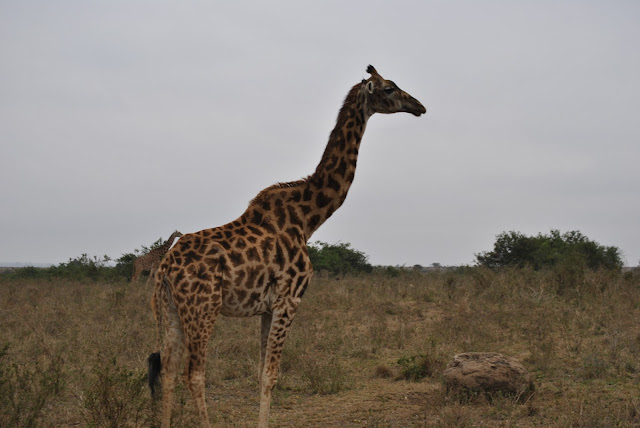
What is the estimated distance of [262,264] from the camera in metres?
6.55

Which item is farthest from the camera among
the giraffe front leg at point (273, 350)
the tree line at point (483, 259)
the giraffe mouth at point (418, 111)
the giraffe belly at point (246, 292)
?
→ the tree line at point (483, 259)

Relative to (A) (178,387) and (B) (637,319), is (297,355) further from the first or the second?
(B) (637,319)

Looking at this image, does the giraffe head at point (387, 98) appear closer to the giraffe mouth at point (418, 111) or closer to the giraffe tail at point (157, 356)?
the giraffe mouth at point (418, 111)

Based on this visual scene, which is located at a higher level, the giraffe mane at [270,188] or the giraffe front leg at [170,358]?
the giraffe mane at [270,188]

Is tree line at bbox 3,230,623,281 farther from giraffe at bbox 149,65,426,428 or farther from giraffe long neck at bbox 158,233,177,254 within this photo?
giraffe at bbox 149,65,426,428

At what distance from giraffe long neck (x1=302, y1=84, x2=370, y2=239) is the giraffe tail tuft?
6.84 ft

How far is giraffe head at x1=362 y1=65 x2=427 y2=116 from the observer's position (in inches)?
297

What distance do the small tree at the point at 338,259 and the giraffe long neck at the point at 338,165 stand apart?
2563cm

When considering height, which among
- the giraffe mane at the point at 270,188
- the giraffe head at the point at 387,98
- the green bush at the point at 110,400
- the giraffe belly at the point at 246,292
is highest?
the giraffe head at the point at 387,98

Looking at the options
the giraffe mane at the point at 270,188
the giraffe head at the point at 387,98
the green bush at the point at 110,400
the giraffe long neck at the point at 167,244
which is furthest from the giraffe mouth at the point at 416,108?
the giraffe long neck at the point at 167,244

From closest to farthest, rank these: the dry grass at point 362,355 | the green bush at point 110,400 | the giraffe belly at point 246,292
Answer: the giraffe belly at point 246,292
the green bush at point 110,400
the dry grass at point 362,355

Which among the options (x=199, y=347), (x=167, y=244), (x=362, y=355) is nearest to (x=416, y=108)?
(x=199, y=347)

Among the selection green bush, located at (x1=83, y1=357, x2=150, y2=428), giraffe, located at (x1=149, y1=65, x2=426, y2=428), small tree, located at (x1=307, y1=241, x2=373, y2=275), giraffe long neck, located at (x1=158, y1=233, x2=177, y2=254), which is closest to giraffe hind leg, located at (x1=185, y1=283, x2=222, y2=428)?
giraffe, located at (x1=149, y1=65, x2=426, y2=428)

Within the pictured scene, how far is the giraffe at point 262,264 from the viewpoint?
243 inches
